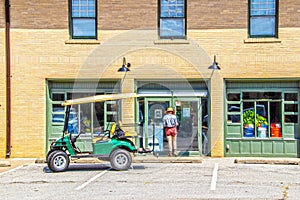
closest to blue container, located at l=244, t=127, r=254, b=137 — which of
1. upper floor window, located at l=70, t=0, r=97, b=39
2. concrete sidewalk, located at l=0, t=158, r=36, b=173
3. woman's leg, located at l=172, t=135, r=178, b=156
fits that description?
woman's leg, located at l=172, t=135, r=178, b=156

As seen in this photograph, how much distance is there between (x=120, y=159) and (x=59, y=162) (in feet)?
5.47

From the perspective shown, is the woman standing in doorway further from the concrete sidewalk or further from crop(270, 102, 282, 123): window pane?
the concrete sidewalk

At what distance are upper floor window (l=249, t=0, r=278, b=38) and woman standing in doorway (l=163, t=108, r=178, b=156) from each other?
3855mm

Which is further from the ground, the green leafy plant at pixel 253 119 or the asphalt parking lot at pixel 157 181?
the green leafy plant at pixel 253 119

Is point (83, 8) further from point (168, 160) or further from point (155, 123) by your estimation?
point (168, 160)

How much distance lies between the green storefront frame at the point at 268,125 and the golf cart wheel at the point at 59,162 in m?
6.20

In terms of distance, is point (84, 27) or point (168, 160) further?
point (84, 27)

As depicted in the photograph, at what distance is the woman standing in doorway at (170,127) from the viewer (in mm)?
18406

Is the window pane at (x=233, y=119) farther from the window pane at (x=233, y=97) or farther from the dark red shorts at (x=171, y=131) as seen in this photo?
the dark red shorts at (x=171, y=131)

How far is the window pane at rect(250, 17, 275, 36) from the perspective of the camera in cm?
1884

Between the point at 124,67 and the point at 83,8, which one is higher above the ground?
the point at 83,8

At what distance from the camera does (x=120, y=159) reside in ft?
50.1

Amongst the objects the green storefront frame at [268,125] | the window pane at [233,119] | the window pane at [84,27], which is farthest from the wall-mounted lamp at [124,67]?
the window pane at [233,119]

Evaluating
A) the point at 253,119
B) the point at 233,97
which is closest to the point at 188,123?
the point at 233,97
